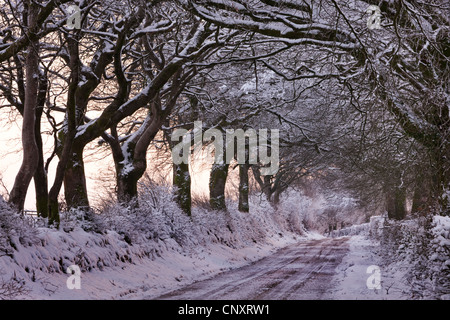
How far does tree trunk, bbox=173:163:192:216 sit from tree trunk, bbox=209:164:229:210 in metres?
4.16

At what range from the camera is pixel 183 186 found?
804 inches

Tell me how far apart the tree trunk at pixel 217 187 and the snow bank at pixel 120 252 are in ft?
8.36

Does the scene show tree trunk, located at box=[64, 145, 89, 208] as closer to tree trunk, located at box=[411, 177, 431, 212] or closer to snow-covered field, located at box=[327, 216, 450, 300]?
snow-covered field, located at box=[327, 216, 450, 300]

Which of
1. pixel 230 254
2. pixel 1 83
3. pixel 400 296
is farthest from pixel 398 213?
pixel 1 83

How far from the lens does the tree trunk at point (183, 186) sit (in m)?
19.9

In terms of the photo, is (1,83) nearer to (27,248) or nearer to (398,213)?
(27,248)

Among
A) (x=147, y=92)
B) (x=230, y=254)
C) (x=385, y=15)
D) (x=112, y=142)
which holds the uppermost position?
(x=385, y=15)

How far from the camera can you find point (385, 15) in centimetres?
1021

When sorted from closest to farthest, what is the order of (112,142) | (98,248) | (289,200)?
(98,248), (112,142), (289,200)

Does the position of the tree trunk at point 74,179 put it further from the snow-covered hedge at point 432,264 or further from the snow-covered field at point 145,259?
the snow-covered hedge at point 432,264

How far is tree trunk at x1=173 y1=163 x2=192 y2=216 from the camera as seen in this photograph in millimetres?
19930

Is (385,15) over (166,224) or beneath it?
over

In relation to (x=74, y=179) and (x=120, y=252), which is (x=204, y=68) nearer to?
(x=74, y=179)
